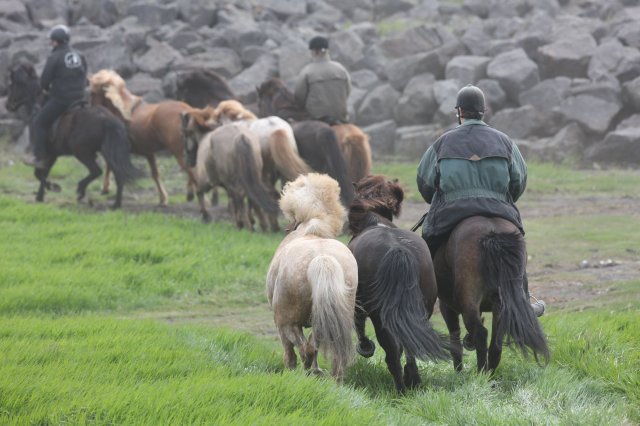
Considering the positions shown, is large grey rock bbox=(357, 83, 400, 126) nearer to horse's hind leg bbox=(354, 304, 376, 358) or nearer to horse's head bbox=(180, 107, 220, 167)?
horse's head bbox=(180, 107, 220, 167)

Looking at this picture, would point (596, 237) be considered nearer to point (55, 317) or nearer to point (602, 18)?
point (55, 317)

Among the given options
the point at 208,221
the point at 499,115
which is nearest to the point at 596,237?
the point at 208,221

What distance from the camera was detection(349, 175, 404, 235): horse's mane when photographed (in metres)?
7.55

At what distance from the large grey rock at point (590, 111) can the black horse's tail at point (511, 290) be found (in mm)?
15348

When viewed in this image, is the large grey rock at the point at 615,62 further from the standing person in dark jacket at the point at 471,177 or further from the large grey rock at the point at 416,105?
the standing person in dark jacket at the point at 471,177

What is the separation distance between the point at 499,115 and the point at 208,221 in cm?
888

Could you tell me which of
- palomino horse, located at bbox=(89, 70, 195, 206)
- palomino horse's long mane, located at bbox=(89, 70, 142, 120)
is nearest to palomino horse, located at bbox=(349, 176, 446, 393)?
palomino horse, located at bbox=(89, 70, 195, 206)

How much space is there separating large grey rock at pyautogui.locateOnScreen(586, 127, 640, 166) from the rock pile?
22 millimetres

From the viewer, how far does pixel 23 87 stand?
1922cm

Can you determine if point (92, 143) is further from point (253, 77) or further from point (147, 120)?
point (253, 77)

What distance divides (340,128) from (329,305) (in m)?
9.73

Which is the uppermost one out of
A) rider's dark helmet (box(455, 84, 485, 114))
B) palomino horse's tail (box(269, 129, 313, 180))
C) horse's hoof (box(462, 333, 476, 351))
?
rider's dark helmet (box(455, 84, 485, 114))

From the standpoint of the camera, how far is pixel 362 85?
25281mm

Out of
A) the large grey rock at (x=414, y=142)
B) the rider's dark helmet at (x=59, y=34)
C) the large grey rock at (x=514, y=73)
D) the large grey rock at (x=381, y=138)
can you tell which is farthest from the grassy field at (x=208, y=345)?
the large grey rock at (x=514, y=73)
